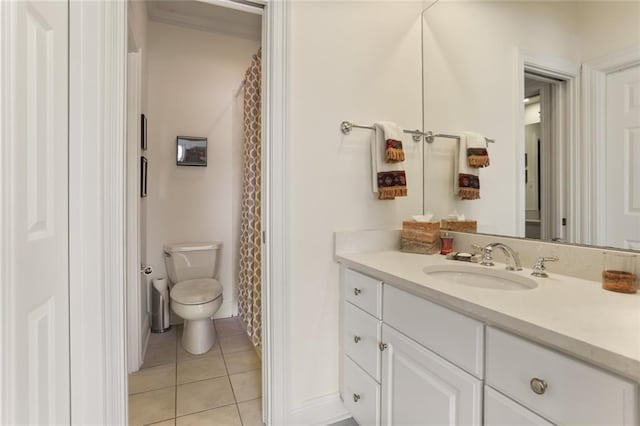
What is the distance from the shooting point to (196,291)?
226cm

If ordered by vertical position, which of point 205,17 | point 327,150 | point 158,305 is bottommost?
point 158,305

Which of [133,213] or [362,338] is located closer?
[362,338]

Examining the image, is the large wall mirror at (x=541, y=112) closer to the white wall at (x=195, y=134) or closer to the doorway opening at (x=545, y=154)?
the doorway opening at (x=545, y=154)

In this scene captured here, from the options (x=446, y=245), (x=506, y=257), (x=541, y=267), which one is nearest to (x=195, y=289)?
(x=446, y=245)

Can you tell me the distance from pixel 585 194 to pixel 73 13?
6.15ft

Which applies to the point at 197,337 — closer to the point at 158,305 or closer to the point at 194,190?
the point at 158,305

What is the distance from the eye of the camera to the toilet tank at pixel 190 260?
254 centimetres

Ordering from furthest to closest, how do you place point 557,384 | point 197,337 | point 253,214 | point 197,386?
point 197,337
point 253,214
point 197,386
point 557,384

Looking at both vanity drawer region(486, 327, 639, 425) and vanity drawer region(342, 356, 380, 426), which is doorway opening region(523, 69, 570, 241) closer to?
vanity drawer region(486, 327, 639, 425)

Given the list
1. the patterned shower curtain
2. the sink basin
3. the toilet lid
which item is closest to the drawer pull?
the sink basin

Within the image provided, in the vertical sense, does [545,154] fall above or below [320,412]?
above

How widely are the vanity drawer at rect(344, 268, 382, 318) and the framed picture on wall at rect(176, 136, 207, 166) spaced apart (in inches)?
74.5

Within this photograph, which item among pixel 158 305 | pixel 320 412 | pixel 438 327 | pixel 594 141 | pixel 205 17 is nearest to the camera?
pixel 438 327

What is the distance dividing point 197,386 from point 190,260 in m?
1.03
